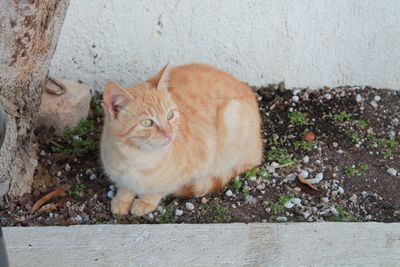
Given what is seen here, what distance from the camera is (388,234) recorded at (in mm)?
3416

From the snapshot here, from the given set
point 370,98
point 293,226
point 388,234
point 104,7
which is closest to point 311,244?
point 293,226

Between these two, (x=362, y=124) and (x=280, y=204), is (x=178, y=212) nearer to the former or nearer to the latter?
(x=280, y=204)

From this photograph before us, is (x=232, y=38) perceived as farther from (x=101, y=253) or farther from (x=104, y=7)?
(x=101, y=253)

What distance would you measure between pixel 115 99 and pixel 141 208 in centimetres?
78

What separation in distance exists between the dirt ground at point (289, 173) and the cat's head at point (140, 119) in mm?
579

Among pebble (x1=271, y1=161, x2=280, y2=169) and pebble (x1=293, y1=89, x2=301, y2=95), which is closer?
pebble (x1=271, y1=161, x2=280, y2=169)

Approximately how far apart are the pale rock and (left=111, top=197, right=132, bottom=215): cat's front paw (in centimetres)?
82

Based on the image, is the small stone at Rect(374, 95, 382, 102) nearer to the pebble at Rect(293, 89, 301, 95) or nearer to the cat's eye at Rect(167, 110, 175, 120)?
the pebble at Rect(293, 89, 301, 95)

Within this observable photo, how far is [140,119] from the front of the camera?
344 cm

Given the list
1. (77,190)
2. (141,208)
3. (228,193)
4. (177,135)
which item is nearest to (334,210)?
(228,193)

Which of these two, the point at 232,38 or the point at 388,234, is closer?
the point at 388,234

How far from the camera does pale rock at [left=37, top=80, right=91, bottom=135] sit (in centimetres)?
435

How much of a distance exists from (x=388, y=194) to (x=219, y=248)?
4.29ft

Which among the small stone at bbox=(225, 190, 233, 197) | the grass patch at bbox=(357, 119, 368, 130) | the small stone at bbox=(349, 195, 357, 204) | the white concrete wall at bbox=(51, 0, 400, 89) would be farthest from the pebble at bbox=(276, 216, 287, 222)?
the white concrete wall at bbox=(51, 0, 400, 89)
